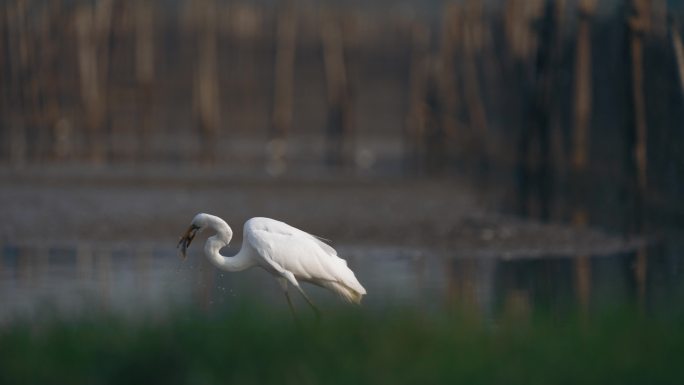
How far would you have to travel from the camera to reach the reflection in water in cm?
1100

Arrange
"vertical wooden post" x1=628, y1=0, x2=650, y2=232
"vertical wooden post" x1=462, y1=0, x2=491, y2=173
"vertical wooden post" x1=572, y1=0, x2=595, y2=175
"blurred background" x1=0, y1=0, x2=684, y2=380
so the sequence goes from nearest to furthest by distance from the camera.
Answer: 1. "blurred background" x1=0, y1=0, x2=684, y2=380
2. "vertical wooden post" x1=628, y1=0, x2=650, y2=232
3. "vertical wooden post" x1=572, y1=0, x2=595, y2=175
4. "vertical wooden post" x1=462, y1=0, x2=491, y2=173

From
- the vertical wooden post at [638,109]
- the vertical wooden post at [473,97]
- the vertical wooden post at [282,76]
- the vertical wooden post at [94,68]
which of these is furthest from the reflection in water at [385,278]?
the vertical wooden post at [282,76]

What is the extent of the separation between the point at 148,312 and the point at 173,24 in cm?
6151

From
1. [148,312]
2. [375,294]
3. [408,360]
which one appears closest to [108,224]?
[375,294]

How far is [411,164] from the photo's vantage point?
116 feet

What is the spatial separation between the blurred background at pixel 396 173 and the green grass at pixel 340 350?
0.51 m

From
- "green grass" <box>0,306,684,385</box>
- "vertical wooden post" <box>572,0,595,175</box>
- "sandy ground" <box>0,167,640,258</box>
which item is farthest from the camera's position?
"vertical wooden post" <box>572,0,595,175</box>

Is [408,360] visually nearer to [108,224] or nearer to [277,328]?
[277,328]

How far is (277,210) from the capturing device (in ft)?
65.6

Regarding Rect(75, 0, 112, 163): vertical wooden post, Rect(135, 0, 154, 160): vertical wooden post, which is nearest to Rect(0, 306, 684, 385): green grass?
Rect(75, 0, 112, 163): vertical wooden post

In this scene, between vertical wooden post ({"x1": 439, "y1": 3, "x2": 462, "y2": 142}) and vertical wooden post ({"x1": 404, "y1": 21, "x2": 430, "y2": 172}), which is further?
vertical wooden post ({"x1": 439, "y1": 3, "x2": 462, "y2": 142})

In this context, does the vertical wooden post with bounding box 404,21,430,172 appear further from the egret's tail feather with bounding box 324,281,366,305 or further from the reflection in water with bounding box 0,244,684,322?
the egret's tail feather with bounding box 324,281,366,305

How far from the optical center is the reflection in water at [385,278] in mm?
11000

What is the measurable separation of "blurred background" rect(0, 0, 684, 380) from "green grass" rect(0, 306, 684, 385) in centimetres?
51
